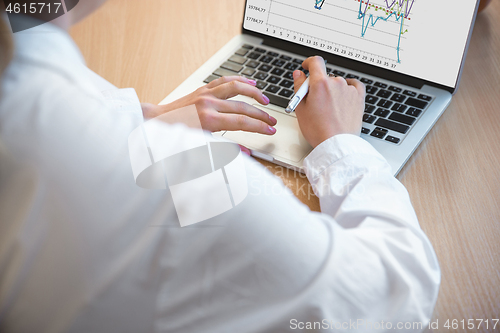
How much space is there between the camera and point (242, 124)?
654mm

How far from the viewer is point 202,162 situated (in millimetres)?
391

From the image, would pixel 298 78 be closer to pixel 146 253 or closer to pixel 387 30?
pixel 387 30

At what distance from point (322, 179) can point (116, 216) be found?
0.30 m

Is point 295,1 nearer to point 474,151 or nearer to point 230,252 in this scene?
point 474,151

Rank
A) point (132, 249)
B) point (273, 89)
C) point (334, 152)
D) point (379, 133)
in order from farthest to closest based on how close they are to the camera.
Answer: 1. point (273, 89)
2. point (379, 133)
3. point (334, 152)
4. point (132, 249)

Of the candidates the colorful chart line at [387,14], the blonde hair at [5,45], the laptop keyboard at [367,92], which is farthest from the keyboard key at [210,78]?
the blonde hair at [5,45]

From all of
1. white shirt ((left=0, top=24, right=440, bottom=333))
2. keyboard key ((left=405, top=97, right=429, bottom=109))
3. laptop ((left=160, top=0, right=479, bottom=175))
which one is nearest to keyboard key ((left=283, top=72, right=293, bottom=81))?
laptop ((left=160, top=0, right=479, bottom=175))

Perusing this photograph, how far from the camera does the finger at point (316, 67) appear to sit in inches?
27.7

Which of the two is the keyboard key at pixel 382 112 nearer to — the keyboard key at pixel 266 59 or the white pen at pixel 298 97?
the white pen at pixel 298 97

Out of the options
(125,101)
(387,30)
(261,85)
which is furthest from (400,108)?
(125,101)

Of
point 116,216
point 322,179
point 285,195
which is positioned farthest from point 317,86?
point 116,216

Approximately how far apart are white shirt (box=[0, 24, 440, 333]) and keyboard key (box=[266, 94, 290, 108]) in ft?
1.08

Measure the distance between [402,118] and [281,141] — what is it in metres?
0.20

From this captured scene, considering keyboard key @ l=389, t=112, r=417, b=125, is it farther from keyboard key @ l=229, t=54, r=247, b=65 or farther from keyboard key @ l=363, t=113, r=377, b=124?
keyboard key @ l=229, t=54, r=247, b=65
